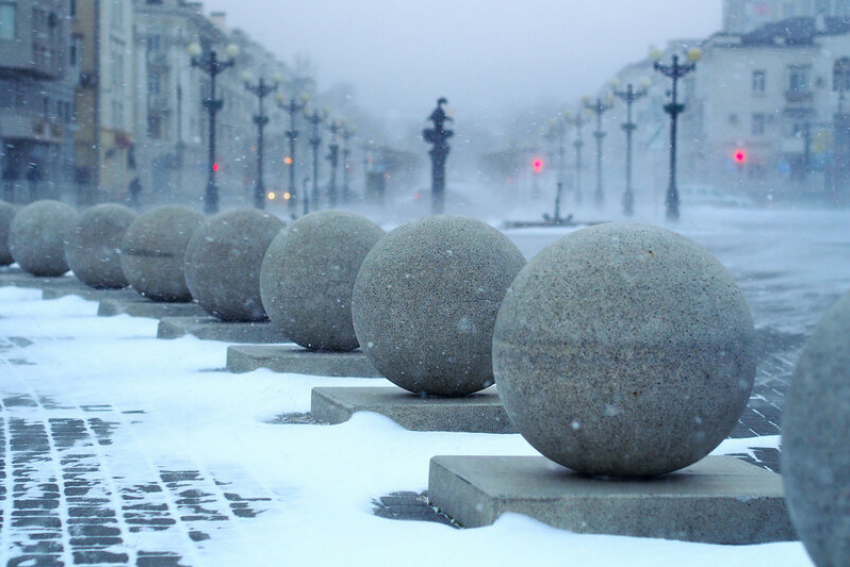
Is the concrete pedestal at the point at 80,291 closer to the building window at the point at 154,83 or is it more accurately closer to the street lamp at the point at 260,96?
the street lamp at the point at 260,96

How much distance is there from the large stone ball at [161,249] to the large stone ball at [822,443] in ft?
45.8

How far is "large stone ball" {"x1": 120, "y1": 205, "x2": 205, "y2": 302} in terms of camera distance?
56.5 ft

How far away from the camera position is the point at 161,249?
17.3 m

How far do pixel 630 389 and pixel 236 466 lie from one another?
3.03m

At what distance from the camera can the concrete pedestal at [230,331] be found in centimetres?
1441

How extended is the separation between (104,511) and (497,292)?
362 cm

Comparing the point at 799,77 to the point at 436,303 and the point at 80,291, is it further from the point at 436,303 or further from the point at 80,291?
the point at 436,303

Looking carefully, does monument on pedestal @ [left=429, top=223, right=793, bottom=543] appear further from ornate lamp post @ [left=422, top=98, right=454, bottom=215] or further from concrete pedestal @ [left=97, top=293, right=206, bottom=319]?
ornate lamp post @ [left=422, top=98, right=454, bottom=215]

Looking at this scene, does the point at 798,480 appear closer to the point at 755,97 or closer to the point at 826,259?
the point at 826,259

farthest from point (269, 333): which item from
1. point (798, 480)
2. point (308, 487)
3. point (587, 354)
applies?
point (798, 480)

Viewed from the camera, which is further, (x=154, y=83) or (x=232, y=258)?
(x=154, y=83)

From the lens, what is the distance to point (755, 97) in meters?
86.7

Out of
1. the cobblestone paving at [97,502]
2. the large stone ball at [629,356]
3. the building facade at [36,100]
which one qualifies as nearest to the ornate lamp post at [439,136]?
the building facade at [36,100]

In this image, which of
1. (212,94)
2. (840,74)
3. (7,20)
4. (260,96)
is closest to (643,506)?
(212,94)
